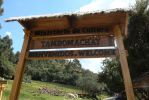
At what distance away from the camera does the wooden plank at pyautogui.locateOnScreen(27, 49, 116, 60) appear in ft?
20.3

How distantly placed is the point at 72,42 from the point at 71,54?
270mm

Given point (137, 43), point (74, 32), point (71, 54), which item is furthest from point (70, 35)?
point (137, 43)

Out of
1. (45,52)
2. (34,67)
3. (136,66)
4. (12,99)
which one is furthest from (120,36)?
(34,67)

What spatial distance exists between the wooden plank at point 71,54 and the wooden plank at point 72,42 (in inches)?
4.7

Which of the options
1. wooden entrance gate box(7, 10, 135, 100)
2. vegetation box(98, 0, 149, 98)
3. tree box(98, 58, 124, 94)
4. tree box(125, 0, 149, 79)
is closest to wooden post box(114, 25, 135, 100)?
wooden entrance gate box(7, 10, 135, 100)

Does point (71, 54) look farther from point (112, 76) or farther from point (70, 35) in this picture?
point (112, 76)

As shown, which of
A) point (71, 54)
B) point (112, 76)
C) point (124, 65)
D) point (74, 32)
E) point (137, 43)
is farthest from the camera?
point (112, 76)

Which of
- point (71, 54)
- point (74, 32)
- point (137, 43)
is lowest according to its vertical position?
point (71, 54)

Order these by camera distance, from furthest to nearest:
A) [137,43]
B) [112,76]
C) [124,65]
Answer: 1. [112,76]
2. [137,43]
3. [124,65]

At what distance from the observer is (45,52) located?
6.56 meters

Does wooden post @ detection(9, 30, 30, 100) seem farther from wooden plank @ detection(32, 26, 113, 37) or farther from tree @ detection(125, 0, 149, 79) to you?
tree @ detection(125, 0, 149, 79)

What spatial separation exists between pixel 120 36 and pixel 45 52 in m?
1.69

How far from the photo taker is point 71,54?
6.40 metres

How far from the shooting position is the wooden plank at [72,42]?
6281mm
